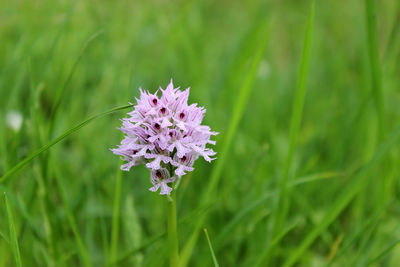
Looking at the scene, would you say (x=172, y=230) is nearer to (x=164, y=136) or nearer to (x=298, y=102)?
(x=164, y=136)

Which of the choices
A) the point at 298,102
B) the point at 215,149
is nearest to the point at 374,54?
the point at 298,102

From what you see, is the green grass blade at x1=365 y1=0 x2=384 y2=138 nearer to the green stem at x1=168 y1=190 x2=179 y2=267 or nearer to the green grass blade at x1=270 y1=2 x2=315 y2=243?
the green grass blade at x1=270 y1=2 x2=315 y2=243

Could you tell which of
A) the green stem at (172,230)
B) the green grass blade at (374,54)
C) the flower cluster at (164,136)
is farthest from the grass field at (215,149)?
the flower cluster at (164,136)

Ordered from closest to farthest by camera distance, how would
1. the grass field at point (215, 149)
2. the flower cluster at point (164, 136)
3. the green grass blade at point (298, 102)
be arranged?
1. the flower cluster at point (164, 136)
2. the green grass blade at point (298, 102)
3. the grass field at point (215, 149)

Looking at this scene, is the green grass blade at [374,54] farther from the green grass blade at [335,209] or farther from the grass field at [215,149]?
the green grass blade at [335,209]

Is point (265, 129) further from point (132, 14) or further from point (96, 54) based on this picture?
point (132, 14)

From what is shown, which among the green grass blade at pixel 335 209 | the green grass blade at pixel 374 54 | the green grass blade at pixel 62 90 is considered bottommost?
the green grass blade at pixel 335 209

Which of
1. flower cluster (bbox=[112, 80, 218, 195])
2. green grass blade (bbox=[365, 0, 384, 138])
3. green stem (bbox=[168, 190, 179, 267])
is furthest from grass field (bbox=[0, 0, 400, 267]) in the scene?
flower cluster (bbox=[112, 80, 218, 195])
